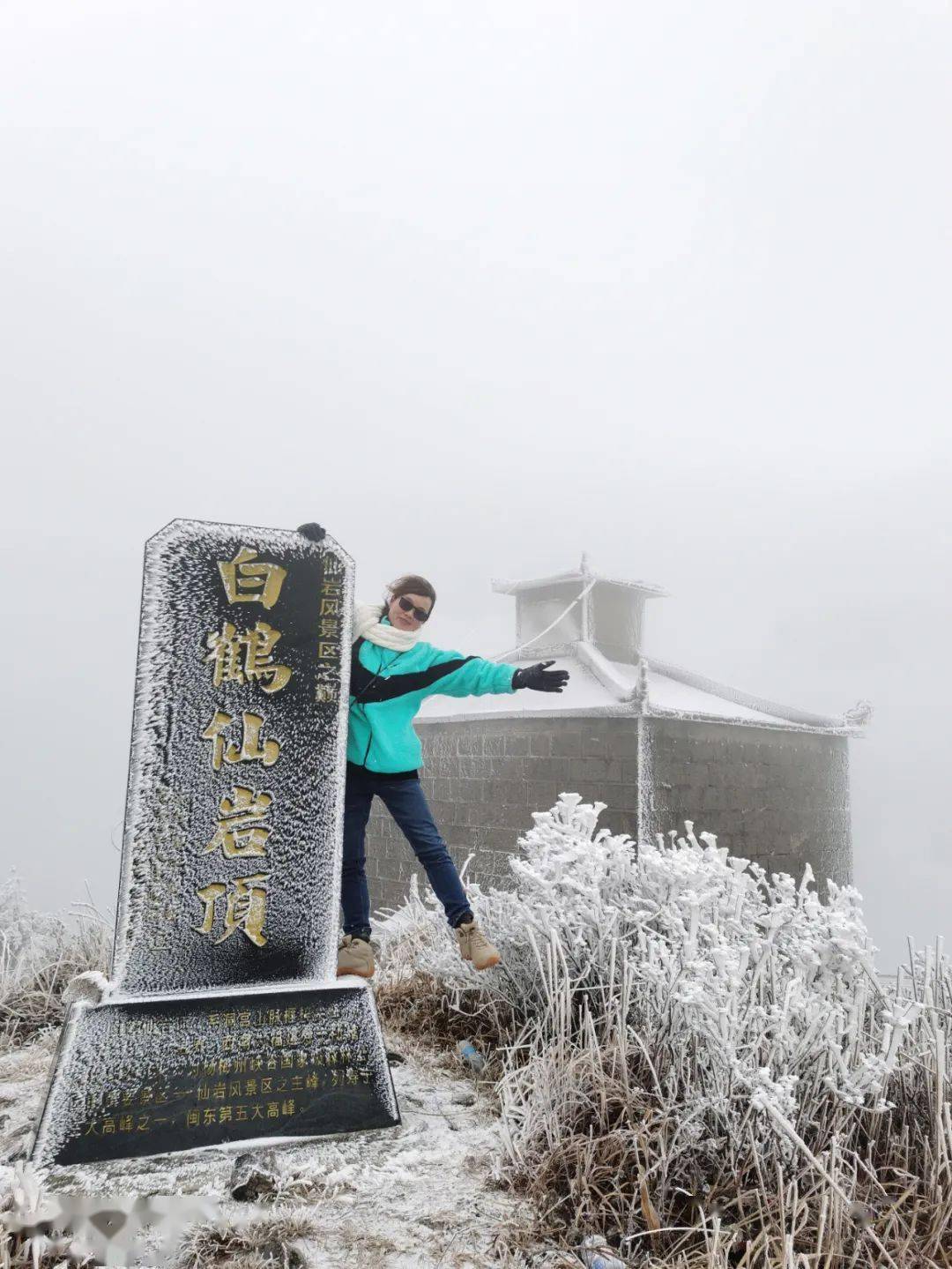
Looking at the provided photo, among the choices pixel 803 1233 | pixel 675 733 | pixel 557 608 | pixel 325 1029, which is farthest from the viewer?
pixel 557 608

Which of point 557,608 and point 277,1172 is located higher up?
point 557,608

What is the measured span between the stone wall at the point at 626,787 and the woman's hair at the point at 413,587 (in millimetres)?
5043

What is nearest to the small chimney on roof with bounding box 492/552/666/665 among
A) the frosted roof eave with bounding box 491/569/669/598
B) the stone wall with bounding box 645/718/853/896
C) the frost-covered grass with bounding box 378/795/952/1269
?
the frosted roof eave with bounding box 491/569/669/598

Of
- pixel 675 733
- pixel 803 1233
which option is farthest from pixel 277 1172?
pixel 675 733

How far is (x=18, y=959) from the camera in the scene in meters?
4.30

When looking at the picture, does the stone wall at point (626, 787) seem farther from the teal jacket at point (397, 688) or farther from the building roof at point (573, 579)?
the teal jacket at point (397, 688)

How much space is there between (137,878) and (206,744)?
0.56 metres

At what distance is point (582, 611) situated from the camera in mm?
10758

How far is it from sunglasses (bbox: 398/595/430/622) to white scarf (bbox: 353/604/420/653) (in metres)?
0.09

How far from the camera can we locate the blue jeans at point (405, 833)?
3.56m

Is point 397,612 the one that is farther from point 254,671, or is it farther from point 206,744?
point 206,744

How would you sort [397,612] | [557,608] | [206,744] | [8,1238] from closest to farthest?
[8,1238] < [206,744] < [397,612] < [557,608]

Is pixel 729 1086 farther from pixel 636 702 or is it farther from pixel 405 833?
pixel 636 702

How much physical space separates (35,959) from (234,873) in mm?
2234
